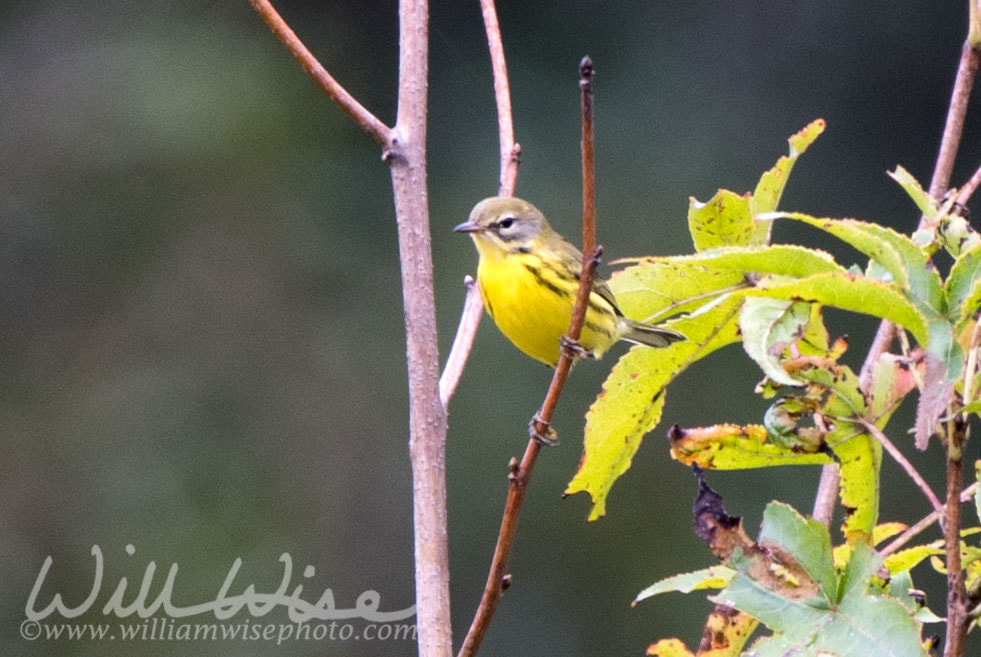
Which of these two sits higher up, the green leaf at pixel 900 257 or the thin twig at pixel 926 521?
the green leaf at pixel 900 257

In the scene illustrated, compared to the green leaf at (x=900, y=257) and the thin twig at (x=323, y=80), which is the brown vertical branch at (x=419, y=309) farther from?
the green leaf at (x=900, y=257)

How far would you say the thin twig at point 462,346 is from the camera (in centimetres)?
149

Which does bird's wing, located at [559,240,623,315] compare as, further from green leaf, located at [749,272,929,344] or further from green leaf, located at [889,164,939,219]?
green leaf, located at [749,272,929,344]

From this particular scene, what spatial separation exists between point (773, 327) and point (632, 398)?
0.29m

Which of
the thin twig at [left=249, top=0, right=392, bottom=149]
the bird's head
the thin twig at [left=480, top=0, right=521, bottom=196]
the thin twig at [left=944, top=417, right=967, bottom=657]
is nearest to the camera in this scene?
the thin twig at [left=944, top=417, right=967, bottom=657]

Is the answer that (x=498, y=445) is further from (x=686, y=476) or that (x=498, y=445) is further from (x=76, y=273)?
(x=76, y=273)

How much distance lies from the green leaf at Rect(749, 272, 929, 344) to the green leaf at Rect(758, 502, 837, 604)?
168mm

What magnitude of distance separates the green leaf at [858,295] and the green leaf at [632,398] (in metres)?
0.29

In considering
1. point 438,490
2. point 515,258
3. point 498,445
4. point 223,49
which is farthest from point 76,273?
point 438,490

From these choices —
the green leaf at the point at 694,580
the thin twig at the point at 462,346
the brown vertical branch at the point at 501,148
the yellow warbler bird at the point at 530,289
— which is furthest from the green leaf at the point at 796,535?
the yellow warbler bird at the point at 530,289

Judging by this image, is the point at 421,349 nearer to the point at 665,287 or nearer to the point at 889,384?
the point at 665,287

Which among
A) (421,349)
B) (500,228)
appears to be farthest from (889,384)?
(500,228)

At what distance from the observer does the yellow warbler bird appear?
3.04 meters

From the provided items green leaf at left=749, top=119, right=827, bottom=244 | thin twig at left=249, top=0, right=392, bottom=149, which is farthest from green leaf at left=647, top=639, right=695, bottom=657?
thin twig at left=249, top=0, right=392, bottom=149
